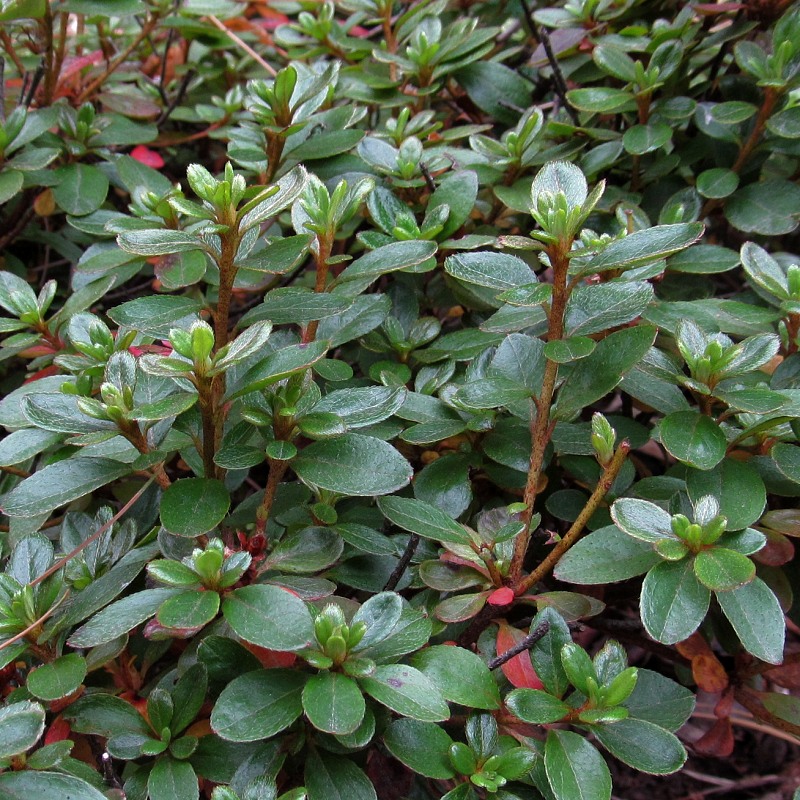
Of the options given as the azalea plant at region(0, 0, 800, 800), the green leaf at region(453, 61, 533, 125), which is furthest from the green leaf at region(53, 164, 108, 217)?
the green leaf at region(453, 61, 533, 125)

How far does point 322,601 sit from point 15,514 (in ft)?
1.30

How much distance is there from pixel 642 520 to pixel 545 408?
0.20 meters

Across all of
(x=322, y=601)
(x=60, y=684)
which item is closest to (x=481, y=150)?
(x=322, y=601)

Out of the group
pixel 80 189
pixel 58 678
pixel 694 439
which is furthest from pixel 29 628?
pixel 80 189

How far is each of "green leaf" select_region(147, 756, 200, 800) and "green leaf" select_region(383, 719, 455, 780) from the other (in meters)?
0.23

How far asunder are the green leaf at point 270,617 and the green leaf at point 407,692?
0.09 meters

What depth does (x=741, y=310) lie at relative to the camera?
3.79 ft

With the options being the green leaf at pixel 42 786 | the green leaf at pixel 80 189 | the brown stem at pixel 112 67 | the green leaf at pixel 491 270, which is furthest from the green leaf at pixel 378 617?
the brown stem at pixel 112 67

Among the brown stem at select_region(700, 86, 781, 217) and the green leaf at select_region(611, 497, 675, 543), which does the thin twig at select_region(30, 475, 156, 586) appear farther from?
the brown stem at select_region(700, 86, 781, 217)

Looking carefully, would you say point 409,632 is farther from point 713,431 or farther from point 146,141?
point 146,141

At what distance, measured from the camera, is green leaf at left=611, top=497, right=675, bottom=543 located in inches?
35.1

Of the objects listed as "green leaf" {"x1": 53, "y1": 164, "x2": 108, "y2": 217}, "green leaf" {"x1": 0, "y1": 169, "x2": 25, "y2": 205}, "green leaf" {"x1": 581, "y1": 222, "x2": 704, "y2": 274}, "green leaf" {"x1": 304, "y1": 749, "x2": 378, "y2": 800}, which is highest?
"green leaf" {"x1": 581, "y1": 222, "x2": 704, "y2": 274}

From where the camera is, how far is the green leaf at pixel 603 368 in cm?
97

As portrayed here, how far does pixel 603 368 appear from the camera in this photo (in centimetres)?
99
